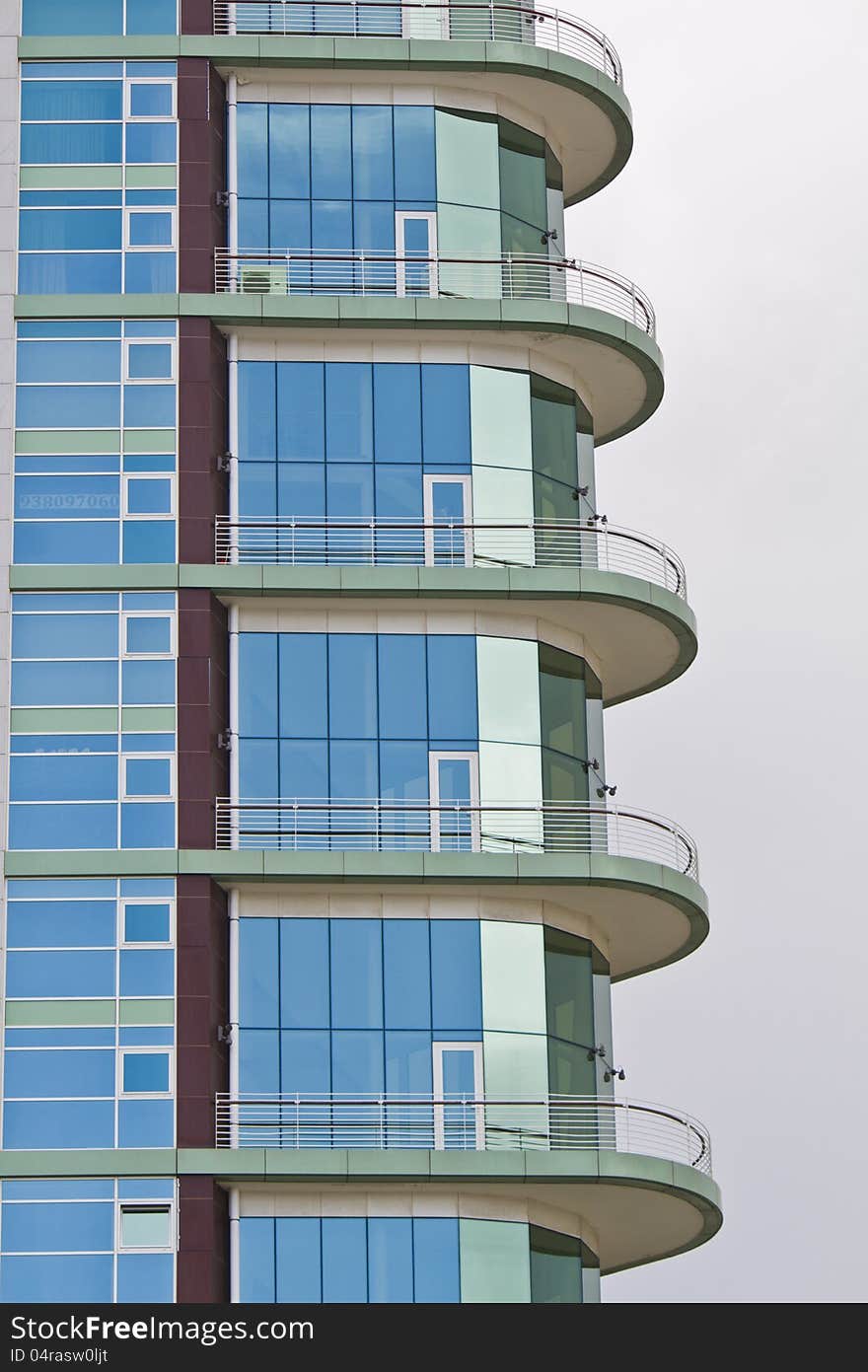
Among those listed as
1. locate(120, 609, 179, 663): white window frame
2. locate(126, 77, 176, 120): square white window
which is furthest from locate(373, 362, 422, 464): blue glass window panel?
locate(126, 77, 176, 120): square white window

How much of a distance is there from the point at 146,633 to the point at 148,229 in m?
8.96

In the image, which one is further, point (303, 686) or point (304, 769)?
point (303, 686)

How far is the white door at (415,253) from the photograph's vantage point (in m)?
65.7

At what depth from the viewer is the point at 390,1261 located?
2302 inches

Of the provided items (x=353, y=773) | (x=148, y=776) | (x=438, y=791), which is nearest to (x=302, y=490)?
(x=353, y=773)

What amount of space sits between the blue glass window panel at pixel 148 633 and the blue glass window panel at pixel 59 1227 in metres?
11.1

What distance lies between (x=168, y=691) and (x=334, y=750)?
3.52 metres

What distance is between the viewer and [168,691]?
6150 cm

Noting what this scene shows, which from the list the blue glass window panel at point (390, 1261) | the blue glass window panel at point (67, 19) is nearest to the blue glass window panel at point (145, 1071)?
the blue glass window panel at point (390, 1261)

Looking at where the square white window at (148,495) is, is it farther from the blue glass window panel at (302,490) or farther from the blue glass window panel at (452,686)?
the blue glass window panel at (452,686)

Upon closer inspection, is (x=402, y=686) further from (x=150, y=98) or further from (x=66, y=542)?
(x=150, y=98)

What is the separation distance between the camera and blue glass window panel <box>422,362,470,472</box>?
6444 cm
